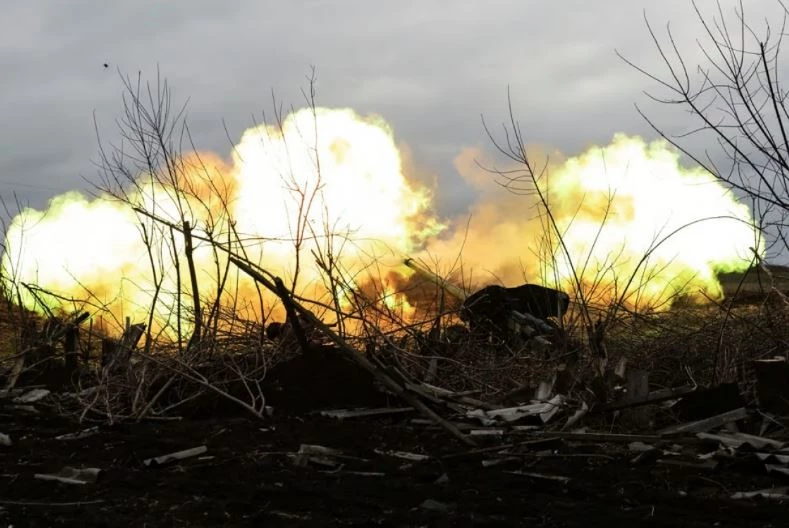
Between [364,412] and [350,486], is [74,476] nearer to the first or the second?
[350,486]

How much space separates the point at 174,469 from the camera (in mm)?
5891

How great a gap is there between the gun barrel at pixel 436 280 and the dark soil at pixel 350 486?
3875 millimetres

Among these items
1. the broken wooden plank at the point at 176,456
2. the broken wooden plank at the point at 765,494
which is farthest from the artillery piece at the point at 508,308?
the broken wooden plank at the point at 765,494

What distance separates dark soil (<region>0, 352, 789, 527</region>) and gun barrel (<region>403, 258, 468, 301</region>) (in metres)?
3.88

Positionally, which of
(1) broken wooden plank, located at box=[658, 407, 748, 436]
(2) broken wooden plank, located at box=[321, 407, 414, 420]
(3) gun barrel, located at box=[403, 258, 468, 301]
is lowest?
(1) broken wooden plank, located at box=[658, 407, 748, 436]

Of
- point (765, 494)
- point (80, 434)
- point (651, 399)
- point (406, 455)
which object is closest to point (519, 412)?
point (651, 399)

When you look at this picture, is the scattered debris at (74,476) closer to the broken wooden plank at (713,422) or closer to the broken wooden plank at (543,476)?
the broken wooden plank at (543,476)

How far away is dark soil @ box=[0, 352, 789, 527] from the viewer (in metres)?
4.50

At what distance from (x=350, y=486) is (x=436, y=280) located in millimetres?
6189

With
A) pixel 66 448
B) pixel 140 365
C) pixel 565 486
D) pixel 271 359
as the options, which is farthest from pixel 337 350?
pixel 565 486

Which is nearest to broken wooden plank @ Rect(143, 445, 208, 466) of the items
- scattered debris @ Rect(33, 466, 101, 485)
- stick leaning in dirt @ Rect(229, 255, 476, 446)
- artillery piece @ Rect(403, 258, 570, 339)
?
scattered debris @ Rect(33, 466, 101, 485)

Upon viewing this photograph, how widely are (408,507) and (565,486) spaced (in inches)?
41.0

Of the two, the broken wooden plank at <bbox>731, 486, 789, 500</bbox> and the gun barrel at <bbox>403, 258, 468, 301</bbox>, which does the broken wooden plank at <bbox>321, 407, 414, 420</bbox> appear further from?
the broken wooden plank at <bbox>731, 486, 789, 500</bbox>

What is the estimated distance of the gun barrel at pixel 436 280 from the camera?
1118cm
